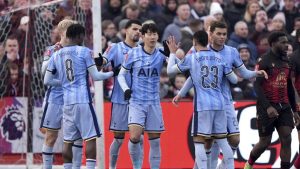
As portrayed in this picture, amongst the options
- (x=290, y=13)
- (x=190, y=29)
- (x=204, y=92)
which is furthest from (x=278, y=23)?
(x=204, y=92)

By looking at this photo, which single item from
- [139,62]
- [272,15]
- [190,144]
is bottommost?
[190,144]

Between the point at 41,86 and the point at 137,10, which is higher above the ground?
the point at 137,10

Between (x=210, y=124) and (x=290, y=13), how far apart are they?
8580 millimetres

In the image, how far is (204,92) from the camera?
15.7 m

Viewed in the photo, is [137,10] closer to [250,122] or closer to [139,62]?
[250,122]

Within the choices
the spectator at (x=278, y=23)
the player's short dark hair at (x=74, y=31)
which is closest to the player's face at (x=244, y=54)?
the spectator at (x=278, y=23)

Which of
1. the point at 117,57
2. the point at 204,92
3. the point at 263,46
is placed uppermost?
the point at 263,46

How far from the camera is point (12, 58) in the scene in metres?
20.8

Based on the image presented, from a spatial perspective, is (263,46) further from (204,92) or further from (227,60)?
(204,92)

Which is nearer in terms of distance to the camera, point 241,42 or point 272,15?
point 241,42

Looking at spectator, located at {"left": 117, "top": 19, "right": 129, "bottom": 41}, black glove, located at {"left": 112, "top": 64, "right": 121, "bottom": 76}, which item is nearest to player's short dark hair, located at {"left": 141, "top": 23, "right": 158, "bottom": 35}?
black glove, located at {"left": 112, "top": 64, "right": 121, "bottom": 76}

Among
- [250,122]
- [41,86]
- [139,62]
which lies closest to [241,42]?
[250,122]

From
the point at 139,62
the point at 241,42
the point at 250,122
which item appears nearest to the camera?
the point at 139,62

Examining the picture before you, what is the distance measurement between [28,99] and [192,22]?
4262 millimetres
